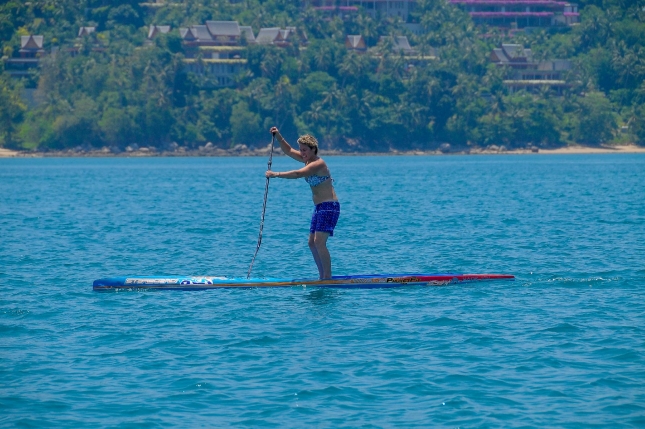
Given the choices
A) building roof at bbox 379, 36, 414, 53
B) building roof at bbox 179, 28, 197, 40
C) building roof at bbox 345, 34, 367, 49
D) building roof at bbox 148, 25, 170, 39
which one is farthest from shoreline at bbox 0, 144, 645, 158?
building roof at bbox 148, 25, 170, 39

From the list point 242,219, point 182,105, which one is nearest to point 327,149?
point 182,105

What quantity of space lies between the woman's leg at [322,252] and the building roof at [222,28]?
172 meters

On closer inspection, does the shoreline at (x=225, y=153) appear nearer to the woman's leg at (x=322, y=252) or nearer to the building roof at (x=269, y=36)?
the building roof at (x=269, y=36)

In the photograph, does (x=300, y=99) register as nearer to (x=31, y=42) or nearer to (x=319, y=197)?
(x=31, y=42)

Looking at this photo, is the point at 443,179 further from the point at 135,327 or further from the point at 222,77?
the point at 222,77

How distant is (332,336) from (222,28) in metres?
177

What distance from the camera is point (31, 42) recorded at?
7569 inches

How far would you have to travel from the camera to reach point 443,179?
88.2 meters

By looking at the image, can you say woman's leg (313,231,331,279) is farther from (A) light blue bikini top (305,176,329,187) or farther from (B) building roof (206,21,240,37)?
(B) building roof (206,21,240,37)

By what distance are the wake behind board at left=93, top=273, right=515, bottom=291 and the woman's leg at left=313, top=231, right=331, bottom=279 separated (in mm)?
179

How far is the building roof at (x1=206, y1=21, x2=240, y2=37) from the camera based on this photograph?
18950cm

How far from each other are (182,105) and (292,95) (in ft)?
53.4


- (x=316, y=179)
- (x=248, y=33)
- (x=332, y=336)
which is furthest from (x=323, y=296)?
(x=248, y=33)

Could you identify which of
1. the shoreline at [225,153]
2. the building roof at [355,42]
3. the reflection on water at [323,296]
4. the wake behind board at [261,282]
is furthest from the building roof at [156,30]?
the reflection on water at [323,296]
